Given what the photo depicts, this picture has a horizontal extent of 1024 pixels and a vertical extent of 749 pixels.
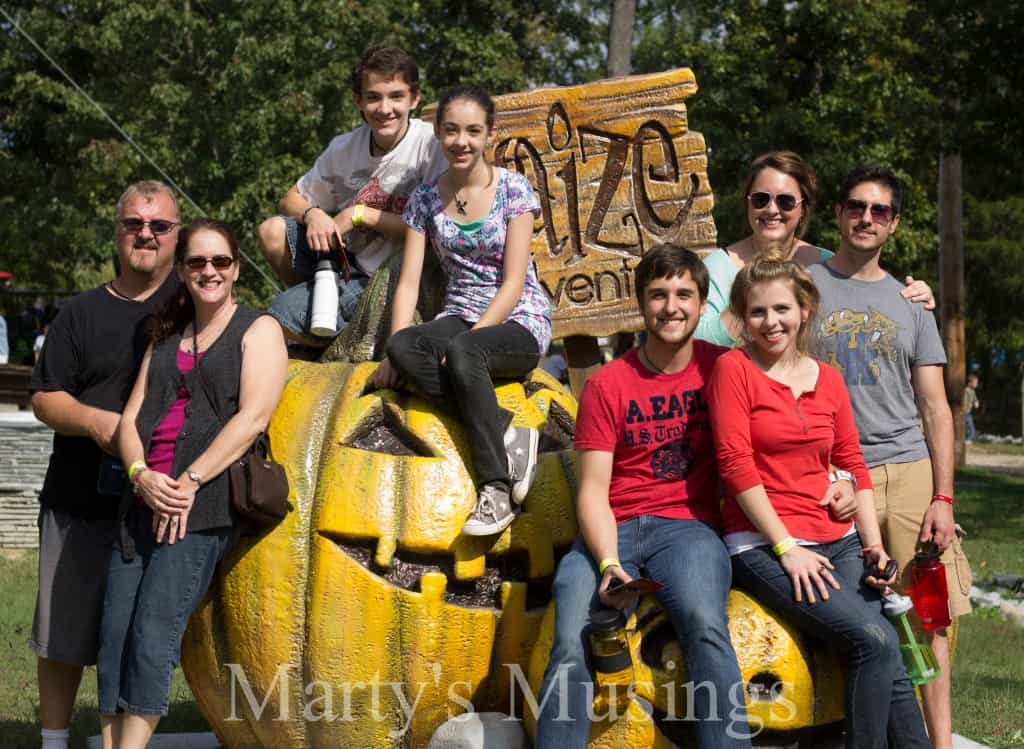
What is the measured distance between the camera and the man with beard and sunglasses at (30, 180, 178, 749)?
451 cm

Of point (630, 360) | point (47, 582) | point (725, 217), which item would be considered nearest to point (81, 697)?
point (47, 582)

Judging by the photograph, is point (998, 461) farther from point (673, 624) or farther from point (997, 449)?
point (673, 624)

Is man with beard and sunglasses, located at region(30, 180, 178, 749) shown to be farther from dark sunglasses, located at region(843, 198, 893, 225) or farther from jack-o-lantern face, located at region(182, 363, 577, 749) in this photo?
dark sunglasses, located at region(843, 198, 893, 225)

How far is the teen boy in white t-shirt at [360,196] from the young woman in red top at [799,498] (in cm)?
139

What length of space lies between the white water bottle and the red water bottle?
2108mm

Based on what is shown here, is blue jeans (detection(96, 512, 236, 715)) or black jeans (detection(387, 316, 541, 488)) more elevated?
black jeans (detection(387, 316, 541, 488))

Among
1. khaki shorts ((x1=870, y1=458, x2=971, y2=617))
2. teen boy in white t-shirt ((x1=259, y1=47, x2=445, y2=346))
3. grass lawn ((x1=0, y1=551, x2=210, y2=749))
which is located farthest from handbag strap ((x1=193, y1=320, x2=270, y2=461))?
grass lawn ((x1=0, y1=551, x2=210, y2=749))

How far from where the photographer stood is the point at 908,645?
3949mm

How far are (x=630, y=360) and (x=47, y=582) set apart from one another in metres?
2.06

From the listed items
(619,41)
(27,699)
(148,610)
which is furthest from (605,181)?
(619,41)

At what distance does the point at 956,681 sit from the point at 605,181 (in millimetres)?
3338

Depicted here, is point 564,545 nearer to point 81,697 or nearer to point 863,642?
point 863,642

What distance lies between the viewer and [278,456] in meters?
4.27

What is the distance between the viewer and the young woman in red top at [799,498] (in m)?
3.76
